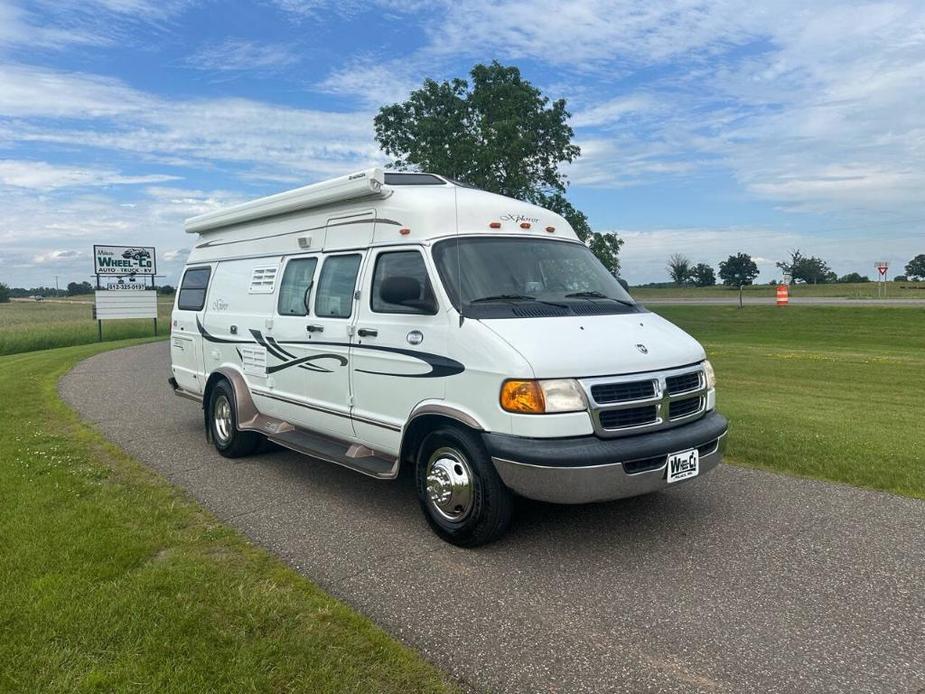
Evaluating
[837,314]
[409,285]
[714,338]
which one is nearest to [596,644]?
[409,285]

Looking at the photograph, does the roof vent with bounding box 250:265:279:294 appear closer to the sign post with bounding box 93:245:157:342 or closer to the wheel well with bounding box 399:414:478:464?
the wheel well with bounding box 399:414:478:464

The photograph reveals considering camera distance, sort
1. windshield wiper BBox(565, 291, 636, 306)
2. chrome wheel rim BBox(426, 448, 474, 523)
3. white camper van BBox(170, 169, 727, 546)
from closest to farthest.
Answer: white camper van BBox(170, 169, 727, 546)
chrome wheel rim BBox(426, 448, 474, 523)
windshield wiper BBox(565, 291, 636, 306)

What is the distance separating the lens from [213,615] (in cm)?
363

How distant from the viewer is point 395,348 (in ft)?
16.9

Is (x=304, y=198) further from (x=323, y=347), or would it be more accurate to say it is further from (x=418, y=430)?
(x=418, y=430)

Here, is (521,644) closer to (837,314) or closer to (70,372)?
(70,372)

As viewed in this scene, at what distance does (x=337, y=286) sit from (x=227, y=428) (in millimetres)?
2455

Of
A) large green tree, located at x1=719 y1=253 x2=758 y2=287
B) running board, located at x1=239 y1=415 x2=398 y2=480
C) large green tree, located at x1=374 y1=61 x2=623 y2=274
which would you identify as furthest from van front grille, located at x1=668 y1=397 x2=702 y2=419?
large green tree, located at x1=719 y1=253 x2=758 y2=287

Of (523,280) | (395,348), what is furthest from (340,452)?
(523,280)

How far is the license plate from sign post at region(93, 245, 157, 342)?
92.2 feet

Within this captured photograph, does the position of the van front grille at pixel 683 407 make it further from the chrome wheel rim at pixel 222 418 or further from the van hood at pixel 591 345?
the chrome wheel rim at pixel 222 418

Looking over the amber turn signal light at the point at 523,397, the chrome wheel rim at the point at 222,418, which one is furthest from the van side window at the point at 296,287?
the amber turn signal light at the point at 523,397

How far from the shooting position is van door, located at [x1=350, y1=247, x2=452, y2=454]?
4820 millimetres

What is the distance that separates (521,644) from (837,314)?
105 feet
